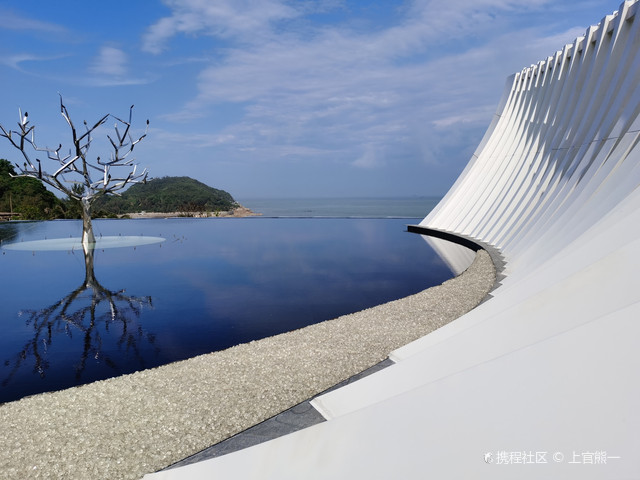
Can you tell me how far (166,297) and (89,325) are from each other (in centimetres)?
188

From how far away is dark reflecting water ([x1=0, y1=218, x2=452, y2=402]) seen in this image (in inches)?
238

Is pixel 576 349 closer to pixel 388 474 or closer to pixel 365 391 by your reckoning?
pixel 388 474

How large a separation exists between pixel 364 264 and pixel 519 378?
11.1 meters

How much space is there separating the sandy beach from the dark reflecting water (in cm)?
91

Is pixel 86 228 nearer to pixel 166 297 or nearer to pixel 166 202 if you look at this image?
pixel 166 297

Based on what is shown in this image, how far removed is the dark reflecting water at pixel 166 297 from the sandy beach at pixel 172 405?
913 millimetres

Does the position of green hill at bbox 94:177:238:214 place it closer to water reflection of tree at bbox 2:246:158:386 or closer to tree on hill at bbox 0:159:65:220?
tree on hill at bbox 0:159:65:220

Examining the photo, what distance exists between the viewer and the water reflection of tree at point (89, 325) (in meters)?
5.93

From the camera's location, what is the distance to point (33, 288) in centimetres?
991

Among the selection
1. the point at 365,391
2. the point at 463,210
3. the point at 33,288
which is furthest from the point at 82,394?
the point at 463,210

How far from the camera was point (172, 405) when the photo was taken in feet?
13.8

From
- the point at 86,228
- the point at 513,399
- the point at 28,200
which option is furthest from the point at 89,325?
the point at 28,200

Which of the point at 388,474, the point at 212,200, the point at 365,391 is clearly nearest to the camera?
the point at 388,474

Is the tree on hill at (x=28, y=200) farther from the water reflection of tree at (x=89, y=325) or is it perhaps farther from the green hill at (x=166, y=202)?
the water reflection of tree at (x=89, y=325)
